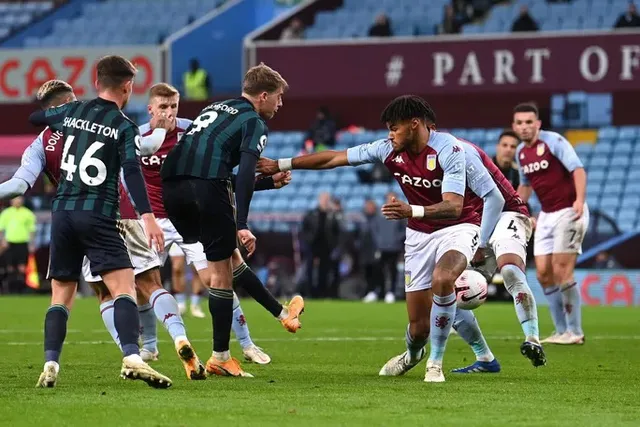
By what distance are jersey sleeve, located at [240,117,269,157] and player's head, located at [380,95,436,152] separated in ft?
2.59

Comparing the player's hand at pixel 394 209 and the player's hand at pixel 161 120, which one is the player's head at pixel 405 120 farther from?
the player's hand at pixel 161 120

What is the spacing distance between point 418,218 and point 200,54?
23.0m

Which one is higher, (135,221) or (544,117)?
(135,221)

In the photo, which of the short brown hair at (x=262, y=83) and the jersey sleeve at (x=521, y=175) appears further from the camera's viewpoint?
the jersey sleeve at (x=521, y=175)

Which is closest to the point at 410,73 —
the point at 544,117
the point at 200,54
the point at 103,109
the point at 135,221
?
the point at 544,117

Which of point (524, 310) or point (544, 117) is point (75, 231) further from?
point (544, 117)

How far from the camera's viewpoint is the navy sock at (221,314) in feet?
30.3

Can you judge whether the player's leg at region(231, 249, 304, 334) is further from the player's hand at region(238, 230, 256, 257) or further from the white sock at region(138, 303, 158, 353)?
the player's hand at region(238, 230, 256, 257)

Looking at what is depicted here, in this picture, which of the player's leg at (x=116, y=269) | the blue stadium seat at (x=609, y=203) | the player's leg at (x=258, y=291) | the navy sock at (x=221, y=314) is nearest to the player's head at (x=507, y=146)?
the player's leg at (x=258, y=291)

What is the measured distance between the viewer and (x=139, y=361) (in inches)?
319

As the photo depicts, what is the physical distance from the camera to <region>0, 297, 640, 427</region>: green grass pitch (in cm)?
701

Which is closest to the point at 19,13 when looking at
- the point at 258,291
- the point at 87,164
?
the point at 258,291

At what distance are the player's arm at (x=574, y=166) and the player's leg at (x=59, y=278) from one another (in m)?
5.97

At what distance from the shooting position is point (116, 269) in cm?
833
